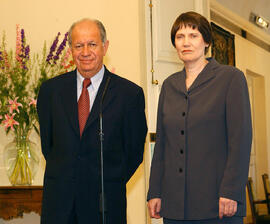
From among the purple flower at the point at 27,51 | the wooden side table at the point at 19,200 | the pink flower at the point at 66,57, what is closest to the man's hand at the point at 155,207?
the wooden side table at the point at 19,200

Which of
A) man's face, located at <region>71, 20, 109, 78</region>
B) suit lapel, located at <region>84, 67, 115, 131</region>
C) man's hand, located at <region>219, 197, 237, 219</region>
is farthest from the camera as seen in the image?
man's face, located at <region>71, 20, 109, 78</region>

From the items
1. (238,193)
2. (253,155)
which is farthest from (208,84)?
(253,155)

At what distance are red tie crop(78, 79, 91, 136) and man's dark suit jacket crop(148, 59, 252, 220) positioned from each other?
405 mm

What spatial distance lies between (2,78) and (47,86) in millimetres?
1711

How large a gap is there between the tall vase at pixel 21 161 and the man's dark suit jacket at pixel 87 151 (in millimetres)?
1463

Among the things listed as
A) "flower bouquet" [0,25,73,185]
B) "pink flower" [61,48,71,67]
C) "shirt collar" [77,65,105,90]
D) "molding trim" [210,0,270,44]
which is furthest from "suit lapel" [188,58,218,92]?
"molding trim" [210,0,270,44]

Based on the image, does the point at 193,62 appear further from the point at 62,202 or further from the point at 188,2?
the point at 188,2

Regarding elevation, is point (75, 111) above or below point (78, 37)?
below

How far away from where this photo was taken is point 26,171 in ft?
13.7

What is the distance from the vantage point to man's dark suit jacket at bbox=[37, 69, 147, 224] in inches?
96.7

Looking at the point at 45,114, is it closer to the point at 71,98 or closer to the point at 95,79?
the point at 71,98

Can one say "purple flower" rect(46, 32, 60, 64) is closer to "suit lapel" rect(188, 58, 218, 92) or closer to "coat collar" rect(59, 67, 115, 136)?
"coat collar" rect(59, 67, 115, 136)

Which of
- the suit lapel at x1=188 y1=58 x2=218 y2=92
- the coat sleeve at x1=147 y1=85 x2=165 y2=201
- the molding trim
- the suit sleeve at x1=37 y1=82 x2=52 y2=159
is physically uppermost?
the molding trim

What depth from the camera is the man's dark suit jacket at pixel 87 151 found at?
2455 mm
